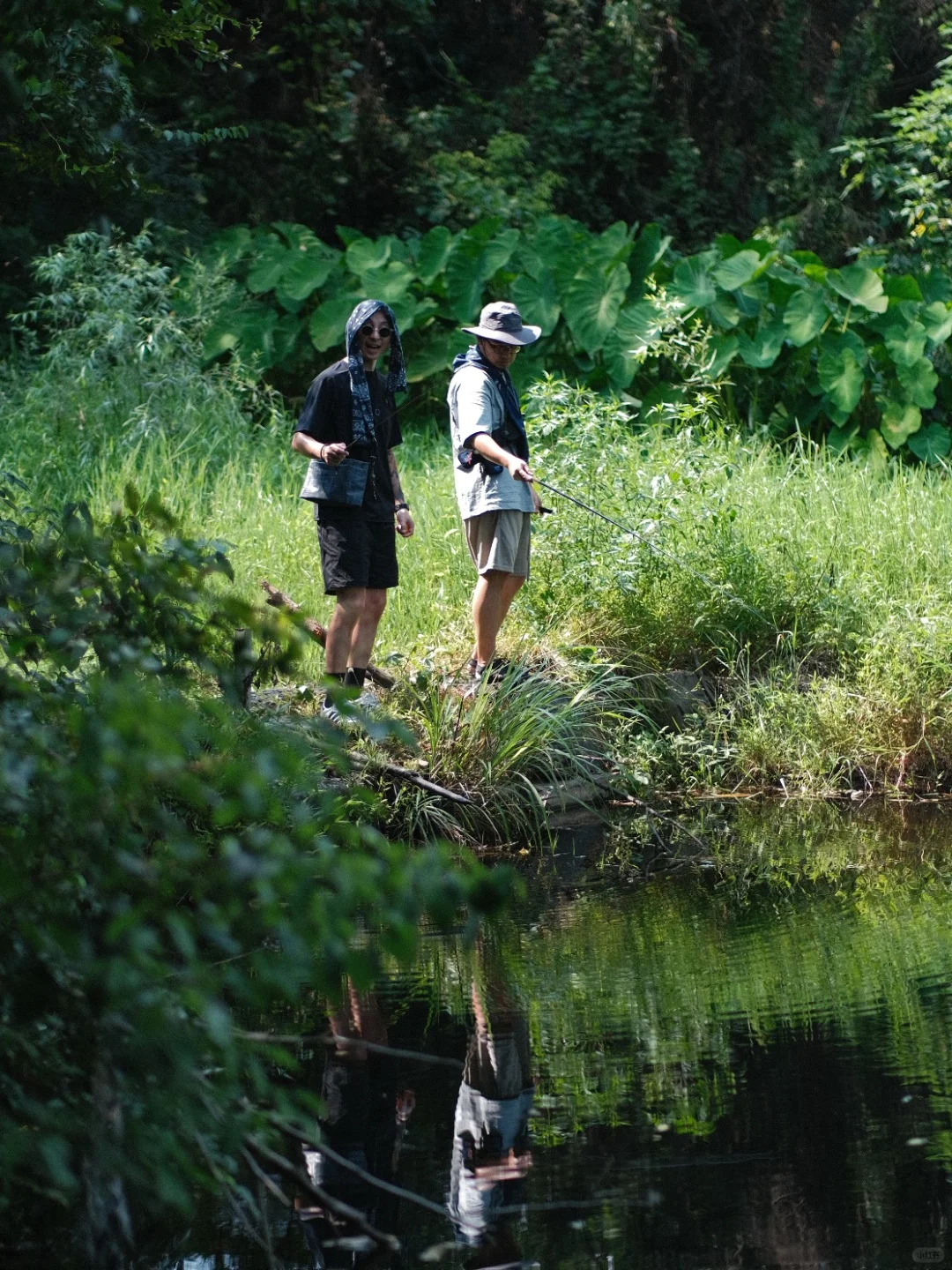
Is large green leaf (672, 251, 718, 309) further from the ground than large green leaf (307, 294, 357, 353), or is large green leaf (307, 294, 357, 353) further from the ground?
large green leaf (307, 294, 357, 353)

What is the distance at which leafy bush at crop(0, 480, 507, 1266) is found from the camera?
1825 millimetres

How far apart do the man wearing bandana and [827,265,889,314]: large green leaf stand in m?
5.58

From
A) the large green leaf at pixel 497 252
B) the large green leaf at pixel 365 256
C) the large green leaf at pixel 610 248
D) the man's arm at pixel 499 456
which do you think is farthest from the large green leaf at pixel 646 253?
the man's arm at pixel 499 456

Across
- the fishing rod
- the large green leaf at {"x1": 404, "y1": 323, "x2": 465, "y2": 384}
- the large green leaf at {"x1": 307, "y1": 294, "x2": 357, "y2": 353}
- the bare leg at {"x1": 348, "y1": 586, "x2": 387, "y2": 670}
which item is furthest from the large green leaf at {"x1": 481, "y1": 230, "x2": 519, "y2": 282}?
the bare leg at {"x1": 348, "y1": 586, "x2": 387, "y2": 670}

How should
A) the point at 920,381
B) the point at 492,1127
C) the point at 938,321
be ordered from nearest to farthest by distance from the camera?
the point at 492,1127
the point at 920,381
the point at 938,321

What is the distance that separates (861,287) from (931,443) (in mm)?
1167

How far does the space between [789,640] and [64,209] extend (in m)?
7.53

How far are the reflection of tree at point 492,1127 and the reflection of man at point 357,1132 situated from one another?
0.14 m

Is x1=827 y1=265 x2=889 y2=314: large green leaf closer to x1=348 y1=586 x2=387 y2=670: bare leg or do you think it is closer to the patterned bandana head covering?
the patterned bandana head covering

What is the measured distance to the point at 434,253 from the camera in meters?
12.4

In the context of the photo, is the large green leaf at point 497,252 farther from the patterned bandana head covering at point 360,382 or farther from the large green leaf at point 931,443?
the patterned bandana head covering at point 360,382

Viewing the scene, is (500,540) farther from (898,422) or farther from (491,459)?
(898,422)

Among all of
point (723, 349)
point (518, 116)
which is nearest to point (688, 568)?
point (723, 349)

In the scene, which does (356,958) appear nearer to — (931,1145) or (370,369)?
(931,1145)
